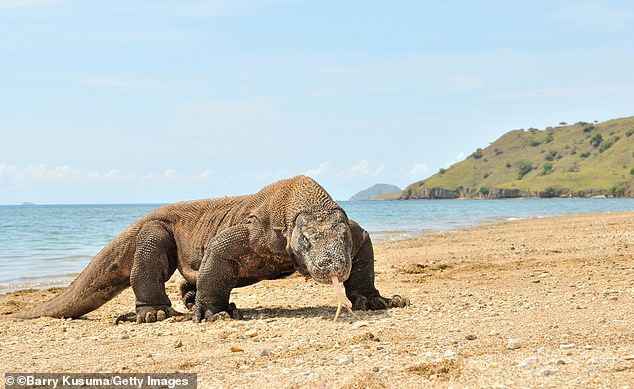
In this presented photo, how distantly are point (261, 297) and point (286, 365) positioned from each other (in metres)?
6.72

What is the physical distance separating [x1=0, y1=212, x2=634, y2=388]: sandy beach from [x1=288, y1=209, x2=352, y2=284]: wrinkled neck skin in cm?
67

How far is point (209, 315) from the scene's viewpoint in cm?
1020

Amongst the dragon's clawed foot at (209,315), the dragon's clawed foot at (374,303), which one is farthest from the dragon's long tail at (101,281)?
the dragon's clawed foot at (374,303)

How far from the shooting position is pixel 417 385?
6.04 meters

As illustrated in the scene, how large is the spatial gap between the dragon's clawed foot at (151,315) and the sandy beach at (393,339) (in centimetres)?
28

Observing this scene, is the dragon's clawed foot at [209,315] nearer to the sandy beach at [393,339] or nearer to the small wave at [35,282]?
the sandy beach at [393,339]

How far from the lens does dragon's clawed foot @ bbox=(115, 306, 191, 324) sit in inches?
427

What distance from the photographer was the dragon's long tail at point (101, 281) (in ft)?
38.4

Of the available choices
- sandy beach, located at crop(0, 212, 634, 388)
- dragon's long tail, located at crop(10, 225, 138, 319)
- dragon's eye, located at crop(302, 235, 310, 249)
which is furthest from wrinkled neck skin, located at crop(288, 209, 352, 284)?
dragon's long tail, located at crop(10, 225, 138, 319)

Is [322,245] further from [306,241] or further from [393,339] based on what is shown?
[393,339]

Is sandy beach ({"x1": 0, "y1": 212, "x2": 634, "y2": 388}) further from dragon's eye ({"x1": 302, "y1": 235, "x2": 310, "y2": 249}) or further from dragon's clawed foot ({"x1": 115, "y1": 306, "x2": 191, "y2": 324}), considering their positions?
dragon's eye ({"x1": 302, "y1": 235, "x2": 310, "y2": 249})

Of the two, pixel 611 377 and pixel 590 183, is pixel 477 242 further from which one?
pixel 590 183

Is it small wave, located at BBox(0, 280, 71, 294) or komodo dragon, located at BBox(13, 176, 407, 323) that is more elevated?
komodo dragon, located at BBox(13, 176, 407, 323)

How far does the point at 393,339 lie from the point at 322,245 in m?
1.77
